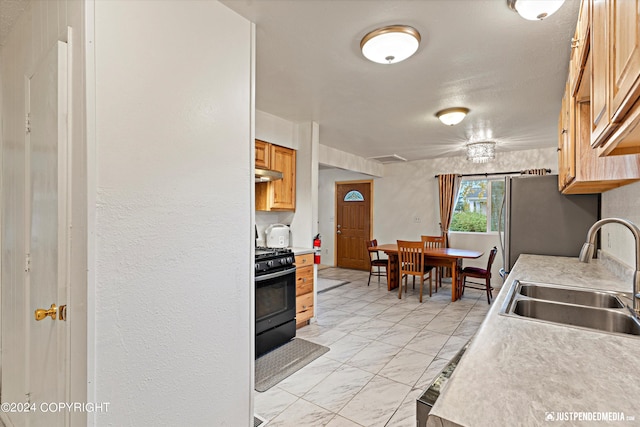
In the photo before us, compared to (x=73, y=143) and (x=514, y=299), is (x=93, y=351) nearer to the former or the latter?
(x=73, y=143)

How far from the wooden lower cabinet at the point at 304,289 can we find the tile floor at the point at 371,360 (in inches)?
5.5

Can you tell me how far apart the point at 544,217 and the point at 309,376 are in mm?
2689

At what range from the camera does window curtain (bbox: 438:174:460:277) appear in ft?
18.7

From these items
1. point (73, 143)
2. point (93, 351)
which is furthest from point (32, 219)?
point (93, 351)

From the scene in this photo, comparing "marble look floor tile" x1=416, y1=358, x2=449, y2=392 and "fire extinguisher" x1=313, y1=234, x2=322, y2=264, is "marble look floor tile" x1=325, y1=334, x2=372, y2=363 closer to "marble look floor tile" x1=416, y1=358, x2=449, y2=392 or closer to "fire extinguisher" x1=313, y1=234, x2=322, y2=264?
"marble look floor tile" x1=416, y1=358, x2=449, y2=392

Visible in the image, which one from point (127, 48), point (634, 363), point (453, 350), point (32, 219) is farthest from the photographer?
point (453, 350)

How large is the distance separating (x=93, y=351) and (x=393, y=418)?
1.73 meters

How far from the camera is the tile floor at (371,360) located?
2.01 m

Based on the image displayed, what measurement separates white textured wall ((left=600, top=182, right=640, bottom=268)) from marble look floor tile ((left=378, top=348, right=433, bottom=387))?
1.59m

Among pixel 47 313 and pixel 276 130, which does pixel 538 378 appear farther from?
pixel 276 130

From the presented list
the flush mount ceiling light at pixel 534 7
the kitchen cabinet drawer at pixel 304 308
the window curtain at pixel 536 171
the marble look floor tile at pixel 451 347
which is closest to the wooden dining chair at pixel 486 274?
the window curtain at pixel 536 171

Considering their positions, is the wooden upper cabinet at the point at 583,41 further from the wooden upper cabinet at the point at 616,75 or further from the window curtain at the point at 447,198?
the window curtain at the point at 447,198

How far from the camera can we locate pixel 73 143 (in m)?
1.16

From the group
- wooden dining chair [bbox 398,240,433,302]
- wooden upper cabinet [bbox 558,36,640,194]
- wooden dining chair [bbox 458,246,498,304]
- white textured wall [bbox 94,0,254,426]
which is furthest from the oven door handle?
wooden dining chair [bbox 458,246,498,304]
